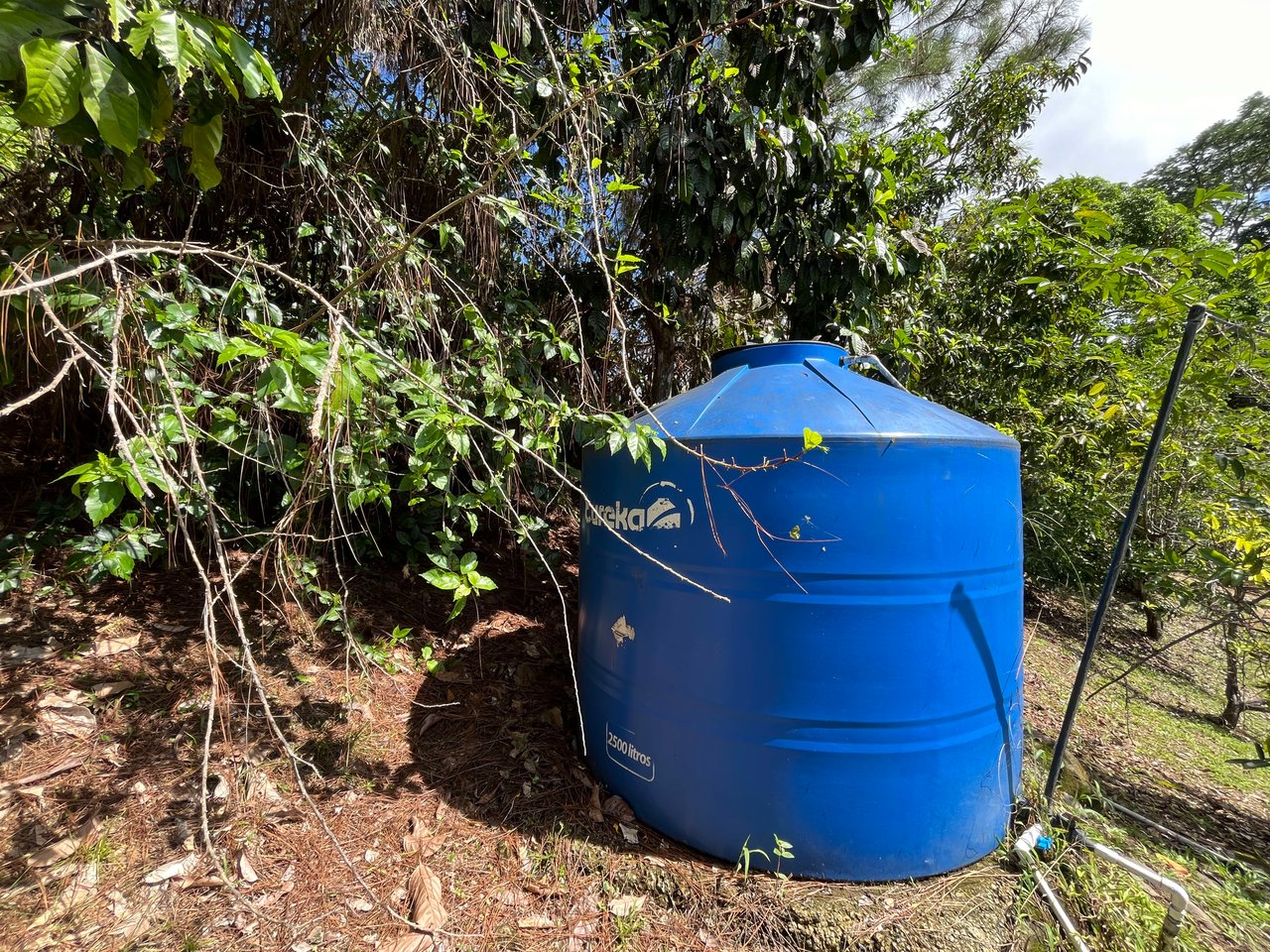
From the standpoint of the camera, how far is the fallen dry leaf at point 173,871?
1.72 m

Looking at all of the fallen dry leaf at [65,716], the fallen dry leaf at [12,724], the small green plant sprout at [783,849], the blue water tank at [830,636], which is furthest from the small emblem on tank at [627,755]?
the fallen dry leaf at [12,724]

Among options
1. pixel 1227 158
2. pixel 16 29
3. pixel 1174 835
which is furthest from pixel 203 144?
pixel 1227 158

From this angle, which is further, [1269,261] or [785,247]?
[785,247]

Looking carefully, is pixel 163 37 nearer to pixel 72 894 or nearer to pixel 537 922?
pixel 72 894

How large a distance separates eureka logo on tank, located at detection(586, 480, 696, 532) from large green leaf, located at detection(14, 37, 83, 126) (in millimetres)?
1604

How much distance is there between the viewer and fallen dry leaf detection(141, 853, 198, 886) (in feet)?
5.65

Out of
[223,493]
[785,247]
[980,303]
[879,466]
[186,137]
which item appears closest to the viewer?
[186,137]

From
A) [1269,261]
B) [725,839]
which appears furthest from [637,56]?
[725,839]

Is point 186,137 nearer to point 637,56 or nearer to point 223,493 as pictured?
point 223,493

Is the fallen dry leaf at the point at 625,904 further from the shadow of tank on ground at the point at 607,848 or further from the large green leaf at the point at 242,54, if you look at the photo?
the large green leaf at the point at 242,54

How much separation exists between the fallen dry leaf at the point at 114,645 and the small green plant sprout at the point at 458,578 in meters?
1.42

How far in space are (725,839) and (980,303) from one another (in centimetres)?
509

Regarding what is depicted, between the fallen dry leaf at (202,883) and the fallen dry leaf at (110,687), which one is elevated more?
the fallen dry leaf at (110,687)

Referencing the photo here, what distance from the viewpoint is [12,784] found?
1.89 meters
